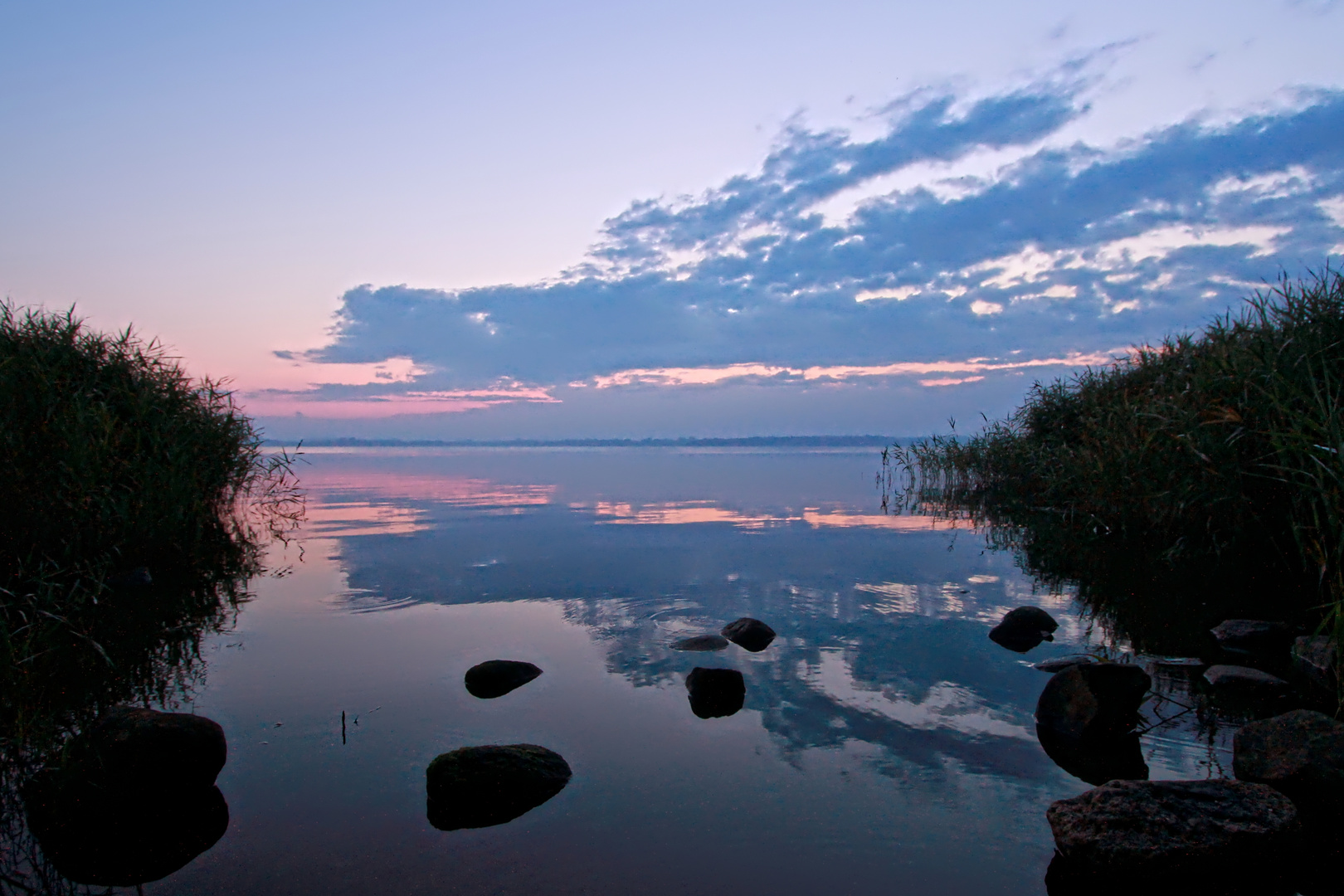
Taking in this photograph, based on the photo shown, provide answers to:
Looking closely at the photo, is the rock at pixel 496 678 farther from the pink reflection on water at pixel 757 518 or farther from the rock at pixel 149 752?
the pink reflection on water at pixel 757 518

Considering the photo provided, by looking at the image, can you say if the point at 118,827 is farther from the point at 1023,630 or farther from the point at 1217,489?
the point at 1217,489

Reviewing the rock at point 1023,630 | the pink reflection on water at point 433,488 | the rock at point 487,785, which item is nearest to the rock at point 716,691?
the rock at point 487,785

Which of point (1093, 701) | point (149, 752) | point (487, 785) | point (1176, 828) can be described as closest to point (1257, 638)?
point (1093, 701)

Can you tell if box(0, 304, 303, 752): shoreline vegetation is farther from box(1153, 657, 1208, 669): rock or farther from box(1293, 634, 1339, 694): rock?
box(1293, 634, 1339, 694): rock

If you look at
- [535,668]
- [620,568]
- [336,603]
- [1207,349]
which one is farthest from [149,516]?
[1207,349]

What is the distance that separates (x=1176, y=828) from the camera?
Result: 16.5 ft

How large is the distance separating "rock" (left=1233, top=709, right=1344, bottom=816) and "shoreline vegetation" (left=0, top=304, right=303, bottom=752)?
A: 425 inches

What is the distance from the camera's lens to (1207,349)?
16.0 m

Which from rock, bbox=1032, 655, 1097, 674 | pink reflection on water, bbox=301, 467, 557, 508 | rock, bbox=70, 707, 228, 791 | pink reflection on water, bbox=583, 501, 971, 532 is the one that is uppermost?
pink reflection on water, bbox=301, 467, 557, 508

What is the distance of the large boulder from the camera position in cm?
493

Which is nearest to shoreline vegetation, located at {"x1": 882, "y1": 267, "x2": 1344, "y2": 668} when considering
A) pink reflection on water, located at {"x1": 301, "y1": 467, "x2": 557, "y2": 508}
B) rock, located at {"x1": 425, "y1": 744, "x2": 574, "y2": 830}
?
rock, located at {"x1": 425, "y1": 744, "x2": 574, "y2": 830}

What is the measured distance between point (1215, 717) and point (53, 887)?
1013 cm

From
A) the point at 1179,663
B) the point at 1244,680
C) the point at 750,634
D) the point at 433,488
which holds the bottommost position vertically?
the point at 1179,663

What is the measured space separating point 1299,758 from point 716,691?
16.9 feet
